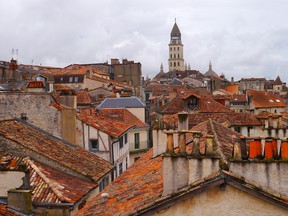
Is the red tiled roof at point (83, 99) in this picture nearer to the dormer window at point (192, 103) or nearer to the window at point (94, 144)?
the dormer window at point (192, 103)

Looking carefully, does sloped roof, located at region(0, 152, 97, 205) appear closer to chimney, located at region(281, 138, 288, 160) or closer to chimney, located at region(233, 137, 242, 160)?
chimney, located at region(233, 137, 242, 160)

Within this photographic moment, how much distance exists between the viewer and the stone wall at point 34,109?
2308cm

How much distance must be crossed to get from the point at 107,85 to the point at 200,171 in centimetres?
6273

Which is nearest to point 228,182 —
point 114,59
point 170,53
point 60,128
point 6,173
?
point 6,173

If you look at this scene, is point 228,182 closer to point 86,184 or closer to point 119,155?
point 86,184

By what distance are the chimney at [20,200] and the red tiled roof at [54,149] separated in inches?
196

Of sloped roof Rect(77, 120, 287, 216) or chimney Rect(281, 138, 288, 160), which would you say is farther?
chimney Rect(281, 138, 288, 160)

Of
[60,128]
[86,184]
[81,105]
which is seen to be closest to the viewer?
[86,184]

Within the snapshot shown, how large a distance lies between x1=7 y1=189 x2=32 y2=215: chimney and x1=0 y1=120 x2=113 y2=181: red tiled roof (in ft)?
16.3

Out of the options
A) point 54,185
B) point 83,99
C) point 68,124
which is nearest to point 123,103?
point 83,99

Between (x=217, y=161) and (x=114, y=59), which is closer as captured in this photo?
(x=217, y=161)

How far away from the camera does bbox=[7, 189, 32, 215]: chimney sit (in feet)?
40.4

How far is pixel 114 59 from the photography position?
332ft

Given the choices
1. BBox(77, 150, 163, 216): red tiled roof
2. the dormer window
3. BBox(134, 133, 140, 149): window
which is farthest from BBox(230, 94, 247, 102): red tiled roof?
BBox(77, 150, 163, 216): red tiled roof
